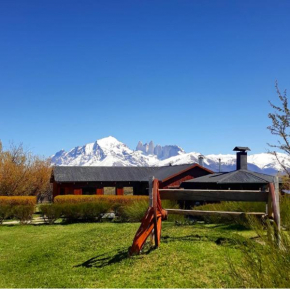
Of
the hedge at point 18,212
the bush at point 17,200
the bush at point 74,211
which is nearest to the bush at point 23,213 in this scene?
the hedge at point 18,212

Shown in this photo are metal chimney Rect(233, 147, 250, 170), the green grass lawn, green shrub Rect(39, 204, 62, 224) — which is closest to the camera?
the green grass lawn

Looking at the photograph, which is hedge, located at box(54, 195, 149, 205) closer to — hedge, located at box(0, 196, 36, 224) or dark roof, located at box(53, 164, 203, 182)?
hedge, located at box(0, 196, 36, 224)

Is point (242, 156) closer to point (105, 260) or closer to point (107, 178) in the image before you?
point (107, 178)

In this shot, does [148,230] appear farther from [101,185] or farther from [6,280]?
[101,185]

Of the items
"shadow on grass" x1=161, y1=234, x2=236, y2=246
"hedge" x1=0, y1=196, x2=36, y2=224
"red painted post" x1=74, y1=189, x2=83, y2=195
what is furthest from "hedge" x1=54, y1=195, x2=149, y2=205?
"shadow on grass" x1=161, y1=234, x2=236, y2=246

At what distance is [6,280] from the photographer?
8078mm

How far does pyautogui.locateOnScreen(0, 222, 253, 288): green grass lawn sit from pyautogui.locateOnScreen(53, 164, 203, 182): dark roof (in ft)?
86.5

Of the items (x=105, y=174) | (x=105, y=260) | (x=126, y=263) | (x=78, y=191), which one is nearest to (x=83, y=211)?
(x=105, y=260)

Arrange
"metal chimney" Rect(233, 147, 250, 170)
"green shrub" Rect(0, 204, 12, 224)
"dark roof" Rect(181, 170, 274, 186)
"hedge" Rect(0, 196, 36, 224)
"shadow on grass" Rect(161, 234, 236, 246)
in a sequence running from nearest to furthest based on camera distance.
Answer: "shadow on grass" Rect(161, 234, 236, 246)
"hedge" Rect(0, 196, 36, 224)
"green shrub" Rect(0, 204, 12, 224)
"dark roof" Rect(181, 170, 274, 186)
"metal chimney" Rect(233, 147, 250, 170)

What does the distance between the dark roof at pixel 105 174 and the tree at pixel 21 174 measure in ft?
9.60

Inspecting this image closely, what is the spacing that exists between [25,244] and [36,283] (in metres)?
6.59

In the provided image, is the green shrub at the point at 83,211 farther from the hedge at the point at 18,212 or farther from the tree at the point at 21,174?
the tree at the point at 21,174

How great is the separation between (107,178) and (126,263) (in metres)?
30.9

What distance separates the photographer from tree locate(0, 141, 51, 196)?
1371 inches
